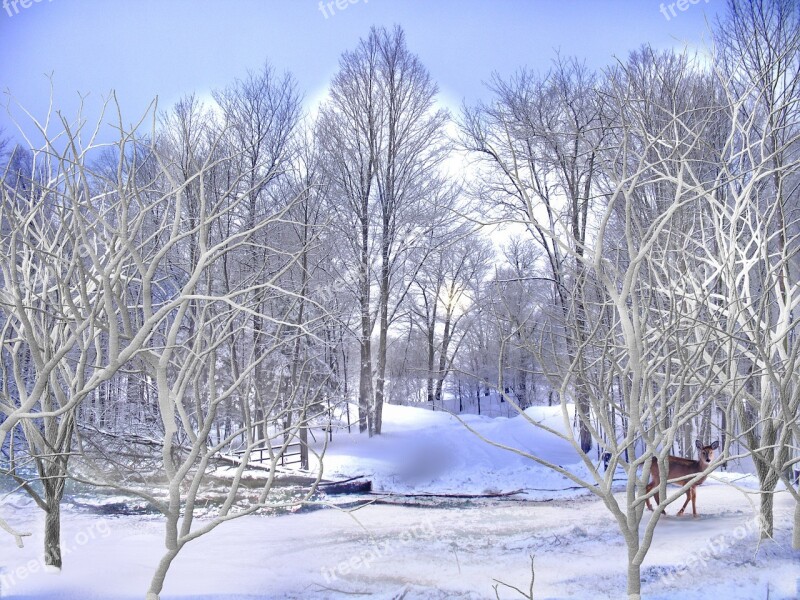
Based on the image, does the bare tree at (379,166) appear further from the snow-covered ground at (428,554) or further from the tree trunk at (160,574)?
the tree trunk at (160,574)

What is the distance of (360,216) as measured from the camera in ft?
30.0

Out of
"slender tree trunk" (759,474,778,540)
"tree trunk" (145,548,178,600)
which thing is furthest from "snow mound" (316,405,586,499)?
"tree trunk" (145,548,178,600)

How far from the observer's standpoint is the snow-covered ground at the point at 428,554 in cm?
350

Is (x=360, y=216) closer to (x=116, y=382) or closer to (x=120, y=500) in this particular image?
(x=116, y=382)

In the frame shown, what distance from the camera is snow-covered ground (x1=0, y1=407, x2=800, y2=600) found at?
11.5 ft

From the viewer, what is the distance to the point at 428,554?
15.2ft

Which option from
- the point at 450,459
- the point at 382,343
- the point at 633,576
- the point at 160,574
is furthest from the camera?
the point at 382,343

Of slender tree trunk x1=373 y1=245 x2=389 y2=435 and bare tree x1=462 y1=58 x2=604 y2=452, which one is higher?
bare tree x1=462 y1=58 x2=604 y2=452

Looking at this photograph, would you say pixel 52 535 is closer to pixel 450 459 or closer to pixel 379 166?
pixel 450 459

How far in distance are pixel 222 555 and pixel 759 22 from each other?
22.2 feet

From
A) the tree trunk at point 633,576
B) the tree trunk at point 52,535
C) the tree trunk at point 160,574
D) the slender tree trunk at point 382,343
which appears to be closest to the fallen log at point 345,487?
the slender tree trunk at point 382,343

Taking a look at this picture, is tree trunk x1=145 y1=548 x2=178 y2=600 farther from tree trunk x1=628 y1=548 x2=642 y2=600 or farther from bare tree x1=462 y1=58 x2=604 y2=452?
bare tree x1=462 y1=58 x2=604 y2=452

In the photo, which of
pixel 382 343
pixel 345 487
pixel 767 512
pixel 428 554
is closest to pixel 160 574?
pixel 428 554

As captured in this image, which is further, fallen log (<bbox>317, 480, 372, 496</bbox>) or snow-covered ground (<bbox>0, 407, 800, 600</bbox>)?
fallen log (<bbox>317, 480, 372, 496</bbox>)
